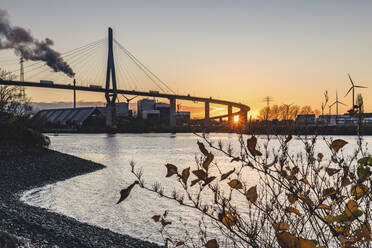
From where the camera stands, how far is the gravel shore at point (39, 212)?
550 cm

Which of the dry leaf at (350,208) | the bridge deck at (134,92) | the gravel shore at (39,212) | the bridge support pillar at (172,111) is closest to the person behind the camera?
the dry leaf at (350,208)

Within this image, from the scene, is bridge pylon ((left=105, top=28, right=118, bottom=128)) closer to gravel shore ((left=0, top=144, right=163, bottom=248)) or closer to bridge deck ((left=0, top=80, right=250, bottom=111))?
bridge deck ((left=0, top=80, right=250, bottom=111))

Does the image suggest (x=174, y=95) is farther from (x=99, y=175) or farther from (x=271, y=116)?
(x=271, y=116)

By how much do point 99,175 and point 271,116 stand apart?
15.7m

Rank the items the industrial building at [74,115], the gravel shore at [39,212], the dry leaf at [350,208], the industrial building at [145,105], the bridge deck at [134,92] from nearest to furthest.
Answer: the dry leaf at [350,208], the gravel shore at [39,212], the bridge deck at [134,92], the industrial building at [74,115], the industrial building at [145,105]

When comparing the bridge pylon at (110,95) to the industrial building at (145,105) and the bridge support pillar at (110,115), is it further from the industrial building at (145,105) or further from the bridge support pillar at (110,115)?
the industrial building at (145,105)

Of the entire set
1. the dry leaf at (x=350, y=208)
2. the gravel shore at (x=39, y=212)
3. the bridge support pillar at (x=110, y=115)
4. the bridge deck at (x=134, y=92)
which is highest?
the bridge deck at (x=134, y=92)

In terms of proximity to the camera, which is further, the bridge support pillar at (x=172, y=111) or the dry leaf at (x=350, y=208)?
the bridge support pillar at (x=172, y=111)

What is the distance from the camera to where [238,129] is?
2.06m

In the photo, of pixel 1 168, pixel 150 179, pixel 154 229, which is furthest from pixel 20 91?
pixel 154 229

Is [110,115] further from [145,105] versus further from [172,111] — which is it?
[145,105]

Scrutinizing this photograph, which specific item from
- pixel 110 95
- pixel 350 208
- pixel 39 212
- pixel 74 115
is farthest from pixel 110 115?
pixel 350 208

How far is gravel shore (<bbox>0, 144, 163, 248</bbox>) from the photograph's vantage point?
550cm

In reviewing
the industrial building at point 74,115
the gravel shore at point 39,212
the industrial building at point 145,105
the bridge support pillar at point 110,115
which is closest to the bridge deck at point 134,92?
the bridge support pillar at point 110,115
